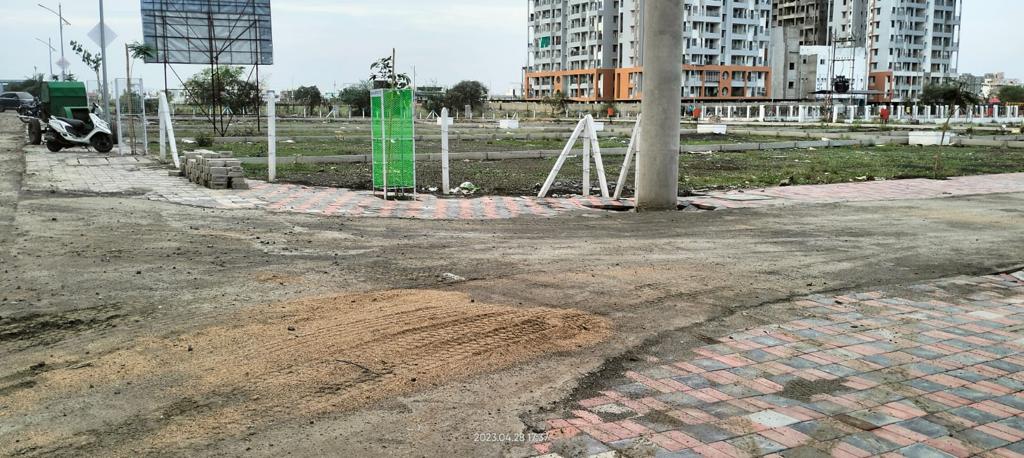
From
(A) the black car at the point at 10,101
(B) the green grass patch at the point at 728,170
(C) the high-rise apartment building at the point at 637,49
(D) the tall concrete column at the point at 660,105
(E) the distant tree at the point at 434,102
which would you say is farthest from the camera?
(C) the high-rise apartment building at the point at 637,49

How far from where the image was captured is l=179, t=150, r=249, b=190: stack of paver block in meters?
15.1

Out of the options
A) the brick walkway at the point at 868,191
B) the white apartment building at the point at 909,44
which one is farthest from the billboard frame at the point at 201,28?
the white apartment building at the point at 909,44

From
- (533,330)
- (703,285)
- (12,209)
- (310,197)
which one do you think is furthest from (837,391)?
(12,209)

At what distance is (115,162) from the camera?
21.2m

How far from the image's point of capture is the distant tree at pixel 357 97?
238 feet

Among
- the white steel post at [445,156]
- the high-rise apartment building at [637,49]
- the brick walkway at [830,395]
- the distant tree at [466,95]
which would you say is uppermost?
the high-rise apartment building at [637,49]

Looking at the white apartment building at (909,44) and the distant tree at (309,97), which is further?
the white apartment building at (909,44)

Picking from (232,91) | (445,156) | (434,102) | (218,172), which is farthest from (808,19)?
(218,172)

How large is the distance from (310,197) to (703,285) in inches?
327

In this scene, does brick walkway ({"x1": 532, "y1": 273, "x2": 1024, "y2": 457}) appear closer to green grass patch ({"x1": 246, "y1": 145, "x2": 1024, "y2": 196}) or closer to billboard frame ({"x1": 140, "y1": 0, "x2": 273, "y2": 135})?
green grass patch ({"x1": 246, "y1": 145, "x2": 1024, "y2": 196})

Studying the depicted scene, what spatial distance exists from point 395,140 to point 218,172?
3.39 meters

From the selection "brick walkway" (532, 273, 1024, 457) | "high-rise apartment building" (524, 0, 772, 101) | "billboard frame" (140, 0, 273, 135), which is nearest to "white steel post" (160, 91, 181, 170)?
"brick walkway" (532, 273, 1024, 457)

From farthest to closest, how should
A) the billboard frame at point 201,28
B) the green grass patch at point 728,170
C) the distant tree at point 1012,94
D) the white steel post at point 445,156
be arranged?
1. the distant tree at point 1012,94
2. the billboard frame at point 201,28
3. the green grass patch at point 728,170
4. the white steel post at point 445,156

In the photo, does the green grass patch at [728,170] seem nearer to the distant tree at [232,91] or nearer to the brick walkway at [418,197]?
the brick walkway at [418,197]
